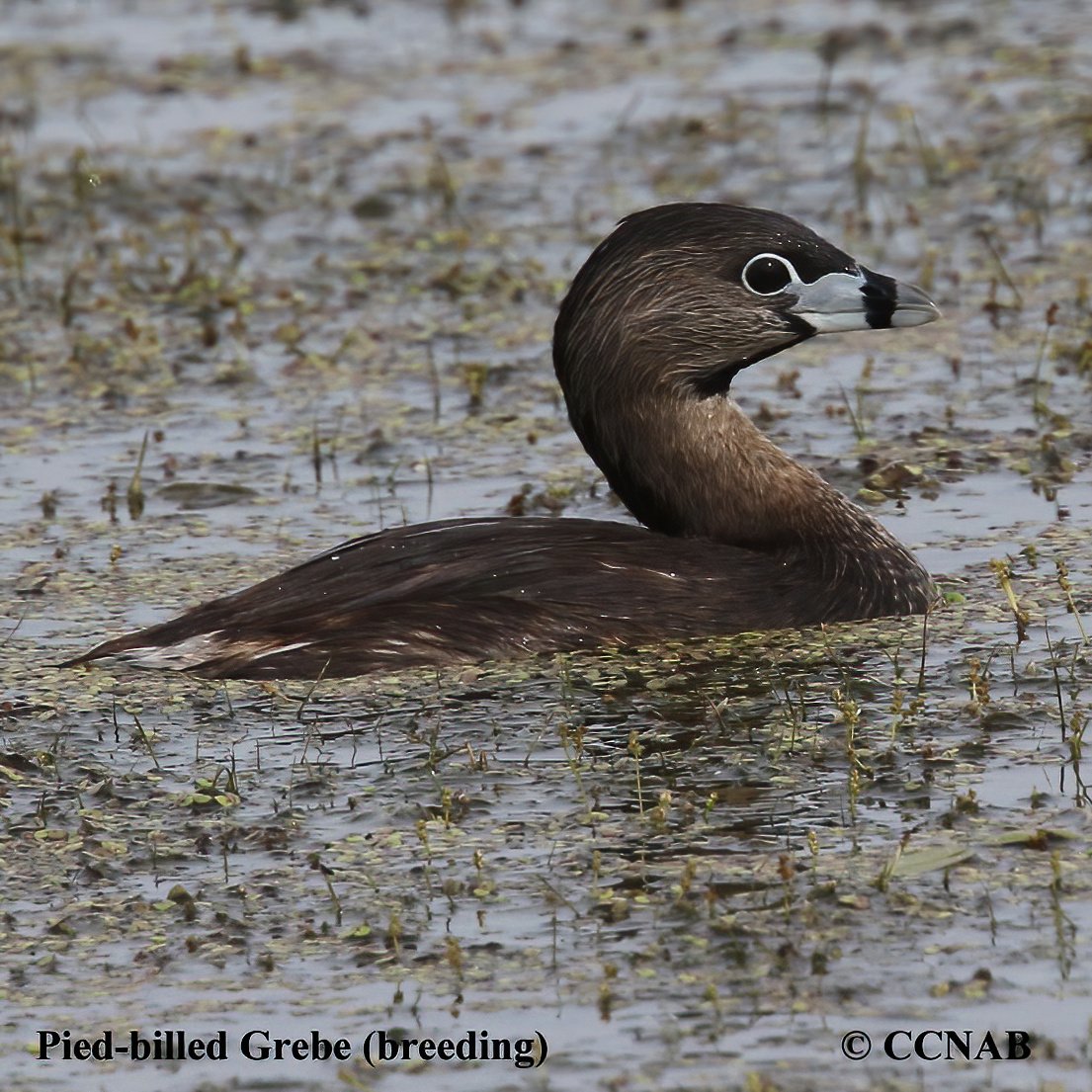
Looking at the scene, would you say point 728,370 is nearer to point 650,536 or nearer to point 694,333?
point 694,333

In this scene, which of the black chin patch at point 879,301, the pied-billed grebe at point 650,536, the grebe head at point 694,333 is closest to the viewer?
the pied-billed grebe at point 650,536

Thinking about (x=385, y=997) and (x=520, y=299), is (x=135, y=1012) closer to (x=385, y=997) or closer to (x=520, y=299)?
(x=385, y=997)

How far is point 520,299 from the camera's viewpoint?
41.0 ft

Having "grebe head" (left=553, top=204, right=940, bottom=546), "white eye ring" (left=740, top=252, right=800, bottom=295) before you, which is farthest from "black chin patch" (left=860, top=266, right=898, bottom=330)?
"white eye ring" (left=740, top=252, right=800, bottom=295)

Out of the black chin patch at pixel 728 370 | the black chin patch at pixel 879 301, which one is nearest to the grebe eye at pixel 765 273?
the black chin patch at pixel 728 370

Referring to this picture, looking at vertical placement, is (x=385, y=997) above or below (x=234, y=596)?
below

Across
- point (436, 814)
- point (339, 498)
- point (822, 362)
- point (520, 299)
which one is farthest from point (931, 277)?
point (436, 814)

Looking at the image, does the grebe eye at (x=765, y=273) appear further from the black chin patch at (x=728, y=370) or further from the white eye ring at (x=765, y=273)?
the black chin patch at (x=728, y=370)

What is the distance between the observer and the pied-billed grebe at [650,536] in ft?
25.6

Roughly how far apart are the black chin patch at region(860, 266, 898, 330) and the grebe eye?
24 centimetres

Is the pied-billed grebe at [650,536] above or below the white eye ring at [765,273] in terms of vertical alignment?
below

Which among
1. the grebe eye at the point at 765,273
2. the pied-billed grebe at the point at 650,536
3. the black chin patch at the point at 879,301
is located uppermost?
the grebe eye at the point at 765,273

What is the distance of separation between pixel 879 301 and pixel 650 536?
1.09 meters

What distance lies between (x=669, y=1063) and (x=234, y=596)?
317 centimetres
